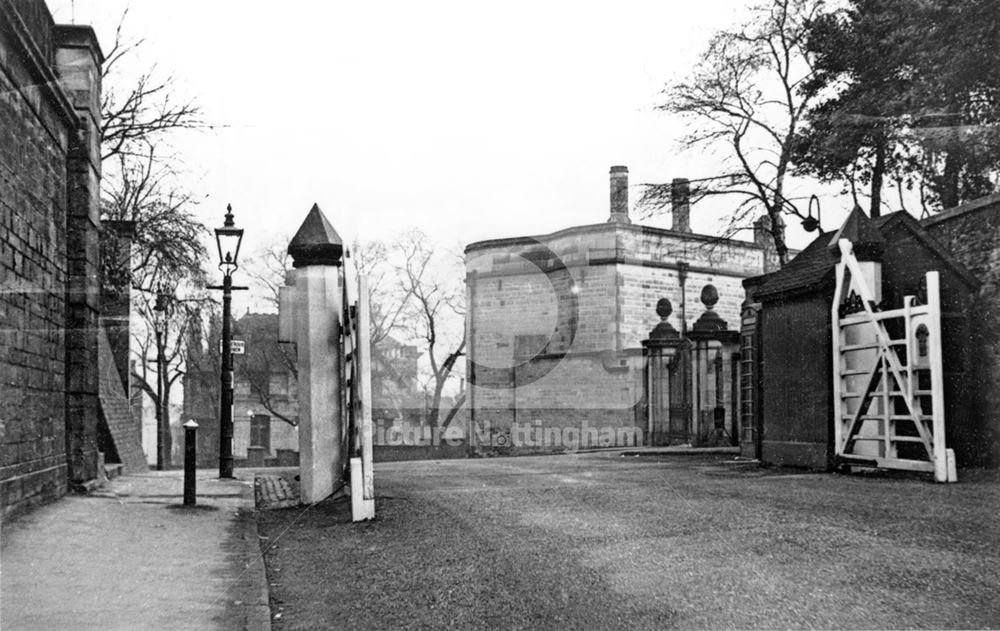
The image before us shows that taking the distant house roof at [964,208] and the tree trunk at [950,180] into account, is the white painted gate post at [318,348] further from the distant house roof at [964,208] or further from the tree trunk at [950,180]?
the tree trunk at [950,180]

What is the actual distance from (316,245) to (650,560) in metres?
4.62

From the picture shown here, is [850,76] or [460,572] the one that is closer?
[460,572]

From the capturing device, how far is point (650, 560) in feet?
14.6

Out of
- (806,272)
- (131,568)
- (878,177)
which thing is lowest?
(131,568)

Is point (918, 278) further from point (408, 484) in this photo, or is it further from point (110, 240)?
point (110, 240)

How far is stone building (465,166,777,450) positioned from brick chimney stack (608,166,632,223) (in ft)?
0.15

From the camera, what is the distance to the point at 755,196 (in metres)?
19.9

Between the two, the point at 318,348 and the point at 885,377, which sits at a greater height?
the point at 318,348

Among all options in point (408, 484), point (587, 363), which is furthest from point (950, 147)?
point (587, 363)

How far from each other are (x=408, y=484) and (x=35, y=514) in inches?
124

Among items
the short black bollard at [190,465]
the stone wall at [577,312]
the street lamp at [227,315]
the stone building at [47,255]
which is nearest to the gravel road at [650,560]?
the short black bollard at [190,465]

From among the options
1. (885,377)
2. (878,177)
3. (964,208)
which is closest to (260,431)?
(878,177)

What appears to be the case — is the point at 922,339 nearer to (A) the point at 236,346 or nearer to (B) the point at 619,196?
(A) the point at 236,346

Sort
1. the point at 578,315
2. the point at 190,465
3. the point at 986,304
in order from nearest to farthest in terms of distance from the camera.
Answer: the point at 190,465, the point at 986,304, the point at 578,315
